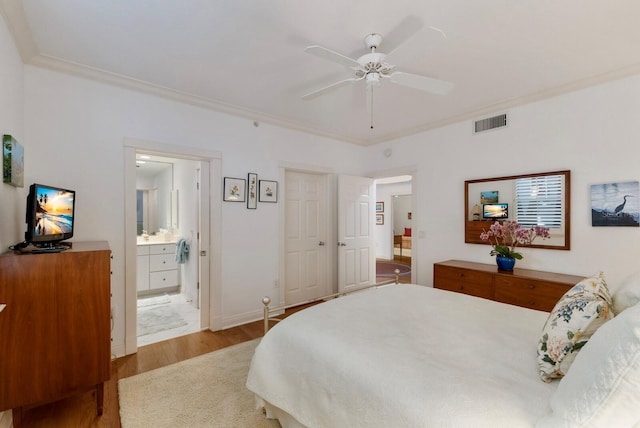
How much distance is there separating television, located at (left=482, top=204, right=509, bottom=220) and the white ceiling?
1096mm

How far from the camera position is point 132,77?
8.62 ft

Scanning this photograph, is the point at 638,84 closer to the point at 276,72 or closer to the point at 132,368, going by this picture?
the point at 276,72

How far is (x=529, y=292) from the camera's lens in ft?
8.86

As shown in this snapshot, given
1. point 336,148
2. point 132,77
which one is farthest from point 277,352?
point 336,148

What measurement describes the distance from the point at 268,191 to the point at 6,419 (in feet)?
9.06

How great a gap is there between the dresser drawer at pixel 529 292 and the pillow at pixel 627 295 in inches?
51.9

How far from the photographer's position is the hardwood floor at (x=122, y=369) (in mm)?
1877

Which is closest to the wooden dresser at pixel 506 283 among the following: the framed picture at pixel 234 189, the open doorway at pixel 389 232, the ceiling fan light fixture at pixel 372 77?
the ceiling fan light fixture at pixel 372 77

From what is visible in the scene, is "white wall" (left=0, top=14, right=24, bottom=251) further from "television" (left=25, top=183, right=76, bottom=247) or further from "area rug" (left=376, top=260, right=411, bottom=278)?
"area rug" (left=376, top=260, right=411, bottom=278)

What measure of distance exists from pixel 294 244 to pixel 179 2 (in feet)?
9.66

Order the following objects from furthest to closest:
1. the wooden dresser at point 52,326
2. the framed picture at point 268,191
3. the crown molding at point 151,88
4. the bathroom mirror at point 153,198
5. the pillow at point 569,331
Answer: the bathroom mirror at point 153,198 → the framed picture at point 268,191 → the crown molding at point 151,88 → the wooden dresser at point 52,326 → the pillow at point 569,331

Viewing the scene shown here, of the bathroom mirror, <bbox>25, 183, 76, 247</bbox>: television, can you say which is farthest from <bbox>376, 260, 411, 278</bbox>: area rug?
<bbox>25, 183, 76, 247</bbox>: television

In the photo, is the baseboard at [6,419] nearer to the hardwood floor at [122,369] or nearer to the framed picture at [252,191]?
the hardwood floor at [122,369]

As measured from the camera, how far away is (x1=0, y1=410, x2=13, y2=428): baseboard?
64.8 inches
